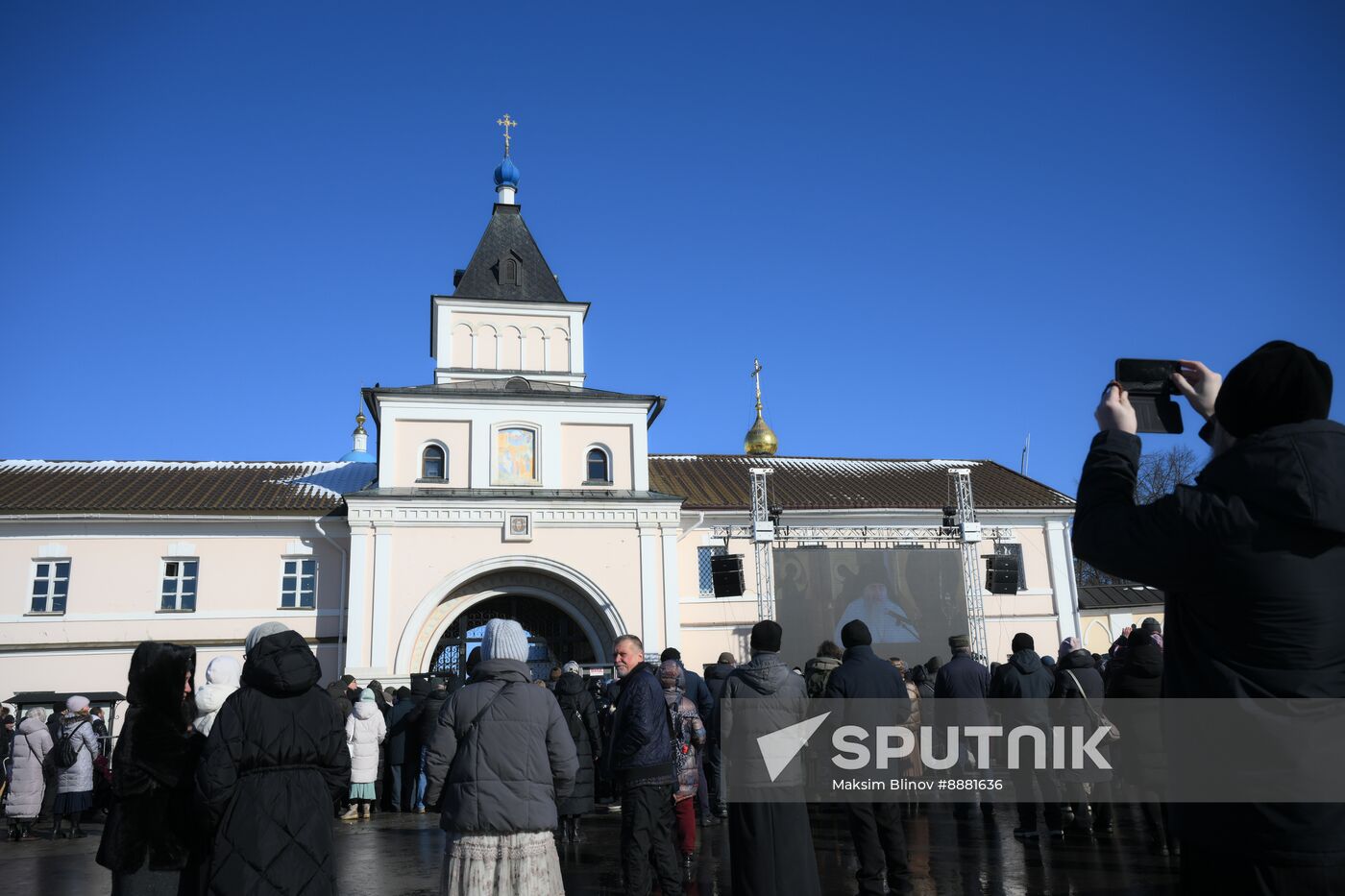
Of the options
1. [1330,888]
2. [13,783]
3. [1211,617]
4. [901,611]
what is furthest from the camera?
[901,611]

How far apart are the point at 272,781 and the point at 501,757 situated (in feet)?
3.62

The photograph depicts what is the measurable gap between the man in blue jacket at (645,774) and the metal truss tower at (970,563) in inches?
740

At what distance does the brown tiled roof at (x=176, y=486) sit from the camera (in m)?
24.6

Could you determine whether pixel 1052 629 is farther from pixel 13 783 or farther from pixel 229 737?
pixel 229 737

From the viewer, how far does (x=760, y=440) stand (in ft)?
156

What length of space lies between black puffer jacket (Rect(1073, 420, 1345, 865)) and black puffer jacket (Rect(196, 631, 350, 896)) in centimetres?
381

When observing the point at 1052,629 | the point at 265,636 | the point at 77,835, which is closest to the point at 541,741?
the point at 265,636

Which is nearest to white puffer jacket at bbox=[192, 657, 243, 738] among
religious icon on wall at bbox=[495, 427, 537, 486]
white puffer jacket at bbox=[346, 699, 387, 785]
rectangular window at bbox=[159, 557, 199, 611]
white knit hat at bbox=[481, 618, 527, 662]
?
white knit hat at bbox=[481, 618, 527, 662]

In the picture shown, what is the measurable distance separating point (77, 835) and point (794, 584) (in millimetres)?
16040

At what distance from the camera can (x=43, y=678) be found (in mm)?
22938

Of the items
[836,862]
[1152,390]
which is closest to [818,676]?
[836,862]

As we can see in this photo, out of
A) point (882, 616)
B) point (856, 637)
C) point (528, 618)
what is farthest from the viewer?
point (528, 618)

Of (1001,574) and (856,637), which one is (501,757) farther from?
(1001,574)

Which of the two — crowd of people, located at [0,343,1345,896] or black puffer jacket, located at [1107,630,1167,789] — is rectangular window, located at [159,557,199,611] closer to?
crowd of people, located at [0,343,1345,896]
